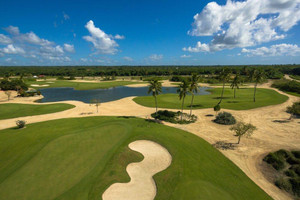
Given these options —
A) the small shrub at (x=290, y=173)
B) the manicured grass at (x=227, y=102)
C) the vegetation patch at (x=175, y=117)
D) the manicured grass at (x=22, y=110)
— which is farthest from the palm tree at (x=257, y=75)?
the manicured grass at (x=22, y=110)

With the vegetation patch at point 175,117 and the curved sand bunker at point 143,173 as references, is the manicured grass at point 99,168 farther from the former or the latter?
the vegetation patch at point 175,117

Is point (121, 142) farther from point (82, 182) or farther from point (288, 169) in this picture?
point (288, 169)

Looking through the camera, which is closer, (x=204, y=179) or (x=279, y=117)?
(x=204, y=179)

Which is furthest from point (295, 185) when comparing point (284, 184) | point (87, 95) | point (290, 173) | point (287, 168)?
point (87, 95)

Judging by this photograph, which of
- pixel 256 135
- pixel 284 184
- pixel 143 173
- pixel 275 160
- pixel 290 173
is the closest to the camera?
→ pixel 284 184

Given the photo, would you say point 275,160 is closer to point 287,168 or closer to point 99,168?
point 287,168

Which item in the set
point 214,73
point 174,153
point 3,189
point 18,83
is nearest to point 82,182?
point 3,189
